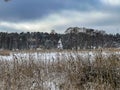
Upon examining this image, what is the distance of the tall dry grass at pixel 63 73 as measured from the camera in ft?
25.9

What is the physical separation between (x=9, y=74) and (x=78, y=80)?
186cm

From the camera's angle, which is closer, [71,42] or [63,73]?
[63,73]

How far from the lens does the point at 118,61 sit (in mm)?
9117

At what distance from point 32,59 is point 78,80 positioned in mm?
2334

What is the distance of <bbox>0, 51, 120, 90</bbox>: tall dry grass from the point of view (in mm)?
7900

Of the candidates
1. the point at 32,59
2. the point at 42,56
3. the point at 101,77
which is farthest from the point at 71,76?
the point at 42,56

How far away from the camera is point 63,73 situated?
9.36 m

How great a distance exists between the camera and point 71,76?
8727 millimetres

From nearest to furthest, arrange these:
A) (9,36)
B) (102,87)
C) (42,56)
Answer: (102,87), (42,56), (9,36)

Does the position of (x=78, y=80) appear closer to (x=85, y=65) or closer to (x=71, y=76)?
(x=71, y=76)

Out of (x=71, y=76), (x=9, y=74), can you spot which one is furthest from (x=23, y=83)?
(x=71, y=76)

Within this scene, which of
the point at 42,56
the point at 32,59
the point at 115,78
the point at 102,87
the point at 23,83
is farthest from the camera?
the point at 42,56

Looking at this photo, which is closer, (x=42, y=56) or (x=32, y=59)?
(x=32, y=59)

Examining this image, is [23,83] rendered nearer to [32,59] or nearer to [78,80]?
[78,80]
